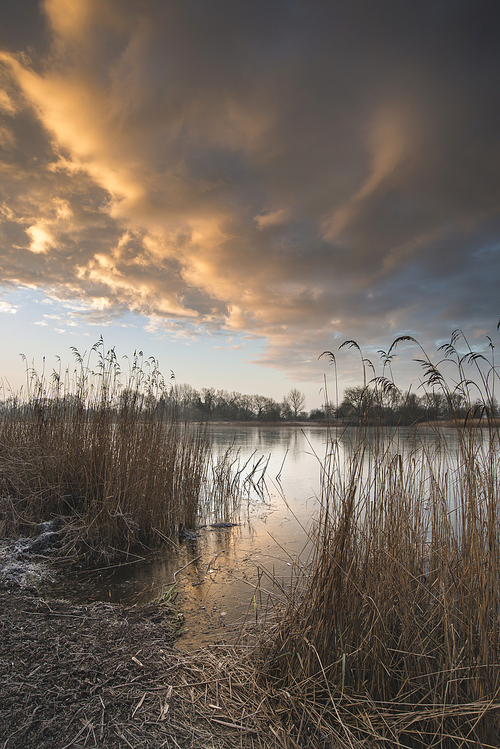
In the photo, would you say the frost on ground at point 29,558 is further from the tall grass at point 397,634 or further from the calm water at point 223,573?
the tall grass at point 397,634

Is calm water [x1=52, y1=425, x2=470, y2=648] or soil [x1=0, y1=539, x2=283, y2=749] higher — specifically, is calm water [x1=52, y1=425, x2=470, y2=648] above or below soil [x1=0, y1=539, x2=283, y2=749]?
below

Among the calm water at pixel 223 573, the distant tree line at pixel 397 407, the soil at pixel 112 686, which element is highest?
the distant tree line at pixel 397 407

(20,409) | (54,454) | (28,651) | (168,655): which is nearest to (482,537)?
(168,655)

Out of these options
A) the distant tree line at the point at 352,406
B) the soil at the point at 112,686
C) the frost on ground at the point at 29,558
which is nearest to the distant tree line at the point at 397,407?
the distant tree line at the point at 352,406

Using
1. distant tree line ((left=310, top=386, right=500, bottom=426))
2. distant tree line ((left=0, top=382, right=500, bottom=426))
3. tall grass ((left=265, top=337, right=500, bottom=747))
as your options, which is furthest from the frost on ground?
distant tree line ((left=310, top=386, right=500, bottom=426))

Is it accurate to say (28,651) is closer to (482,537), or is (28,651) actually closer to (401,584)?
(401,584)

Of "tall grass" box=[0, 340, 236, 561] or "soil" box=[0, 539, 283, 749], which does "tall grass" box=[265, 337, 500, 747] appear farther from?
"tall grass" box=[0, 340, 236, 561]

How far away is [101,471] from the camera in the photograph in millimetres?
4504

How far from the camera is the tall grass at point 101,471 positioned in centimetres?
431

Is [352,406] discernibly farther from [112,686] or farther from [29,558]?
[29,558]

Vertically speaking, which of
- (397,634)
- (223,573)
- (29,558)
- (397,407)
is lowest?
(223,573)

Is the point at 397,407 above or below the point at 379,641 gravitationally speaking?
above

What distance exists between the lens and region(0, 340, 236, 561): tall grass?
4309 mm

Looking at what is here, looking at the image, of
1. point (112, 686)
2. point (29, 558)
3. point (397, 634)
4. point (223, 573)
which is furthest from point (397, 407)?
point (29, 558)
